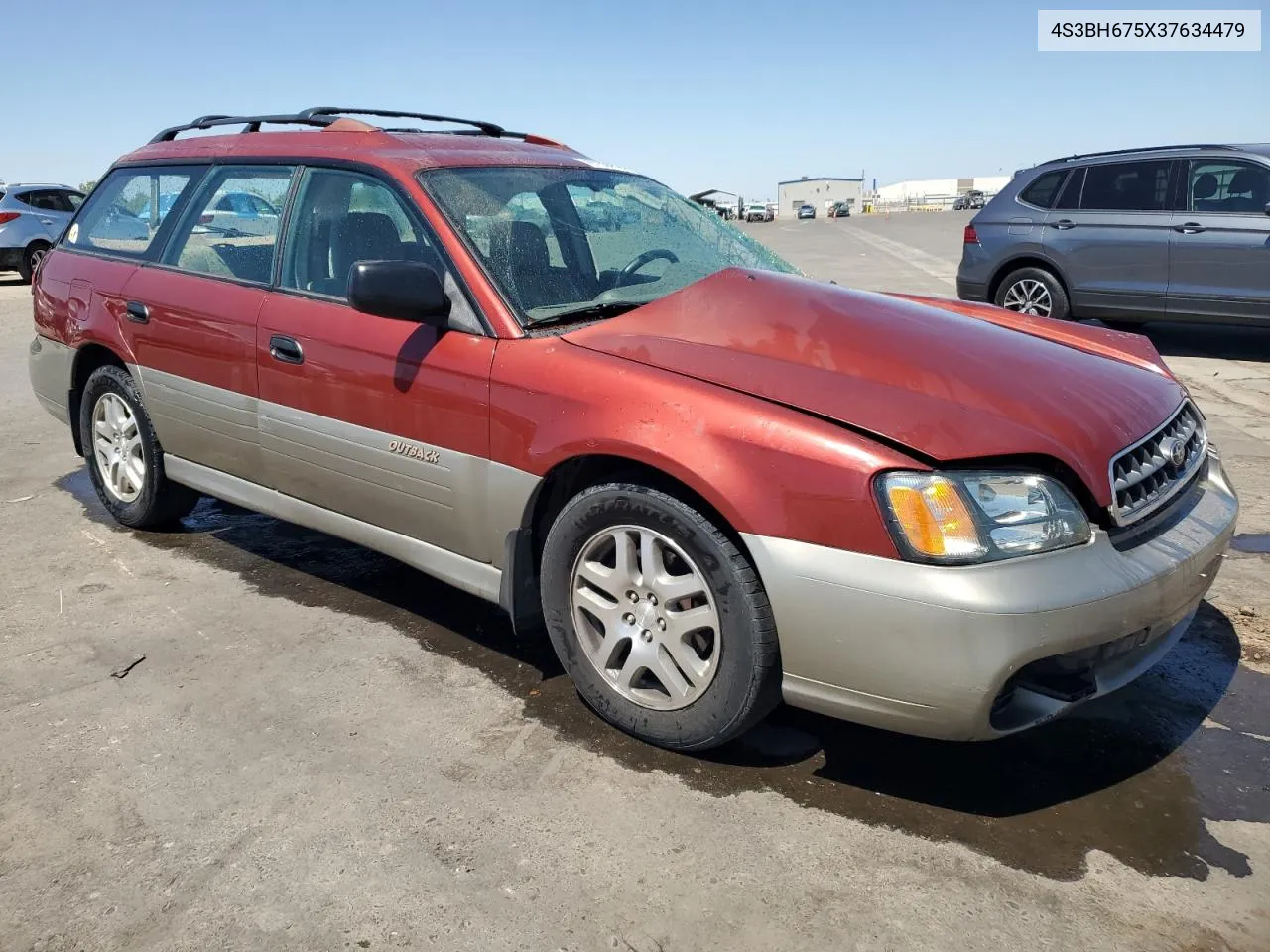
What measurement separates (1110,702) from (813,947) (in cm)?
150

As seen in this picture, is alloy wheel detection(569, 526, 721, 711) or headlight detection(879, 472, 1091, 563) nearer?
headlight detection(879, 472, 1091, 563)

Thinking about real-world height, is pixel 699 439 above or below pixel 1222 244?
below

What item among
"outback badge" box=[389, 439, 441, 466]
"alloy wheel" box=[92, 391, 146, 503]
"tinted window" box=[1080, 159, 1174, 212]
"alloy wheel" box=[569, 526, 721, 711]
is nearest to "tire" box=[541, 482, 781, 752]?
"alloy wheel" box=[569, 526, 721, 711]

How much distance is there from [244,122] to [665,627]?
3.05 m

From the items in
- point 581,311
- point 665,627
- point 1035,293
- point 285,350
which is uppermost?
point 581,311

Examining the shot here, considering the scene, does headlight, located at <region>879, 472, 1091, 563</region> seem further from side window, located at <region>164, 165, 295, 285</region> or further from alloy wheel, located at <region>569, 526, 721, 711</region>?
side window, located at <region>164, 165, 295, 285</region>

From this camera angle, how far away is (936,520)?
241 centimetres

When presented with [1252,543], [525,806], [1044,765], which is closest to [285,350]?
[525,806]

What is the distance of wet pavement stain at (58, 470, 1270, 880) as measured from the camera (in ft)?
8.33

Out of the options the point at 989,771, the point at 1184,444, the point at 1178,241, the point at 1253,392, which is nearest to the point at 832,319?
the point at 1184,444

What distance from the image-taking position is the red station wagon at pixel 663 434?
2457mm

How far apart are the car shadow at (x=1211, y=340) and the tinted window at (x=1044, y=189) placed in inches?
56.8

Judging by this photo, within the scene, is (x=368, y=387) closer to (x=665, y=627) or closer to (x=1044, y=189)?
(x=665, y=627)

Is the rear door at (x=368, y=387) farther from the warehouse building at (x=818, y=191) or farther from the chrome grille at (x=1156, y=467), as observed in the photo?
the warehouse building at (x=818, y=191)
